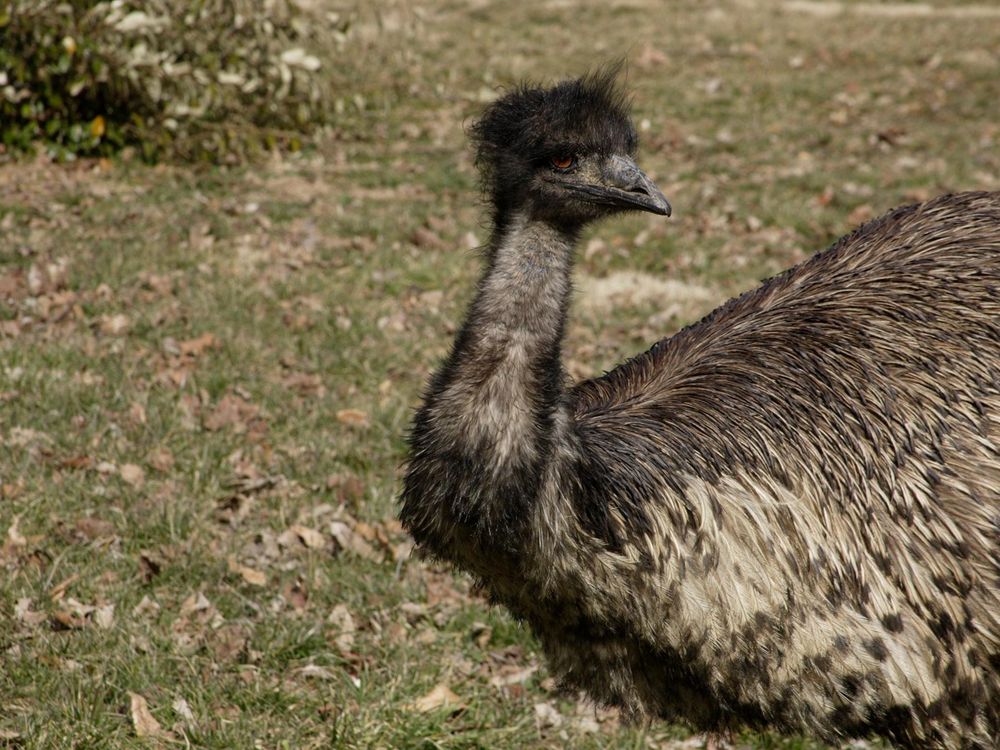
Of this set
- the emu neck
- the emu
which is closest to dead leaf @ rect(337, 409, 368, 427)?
the emu

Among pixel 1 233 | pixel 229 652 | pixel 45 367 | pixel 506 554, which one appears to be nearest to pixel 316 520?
pixel 229 652

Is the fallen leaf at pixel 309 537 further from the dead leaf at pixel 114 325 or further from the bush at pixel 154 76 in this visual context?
the bush at pixel 154 76

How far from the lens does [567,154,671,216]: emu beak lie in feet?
11.7

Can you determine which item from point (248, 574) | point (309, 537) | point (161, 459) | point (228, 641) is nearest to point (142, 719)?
point (228, 641)

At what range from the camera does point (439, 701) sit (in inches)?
187

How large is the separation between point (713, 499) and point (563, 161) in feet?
3.43

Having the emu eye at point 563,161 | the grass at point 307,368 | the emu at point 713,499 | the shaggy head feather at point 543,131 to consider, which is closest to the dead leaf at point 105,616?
the grass at point 307,368

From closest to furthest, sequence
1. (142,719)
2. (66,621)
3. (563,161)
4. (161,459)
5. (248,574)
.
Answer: (563,161)
(142,719)
(66,621)
(248,574)
(161,459)

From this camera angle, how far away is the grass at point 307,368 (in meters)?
4.72

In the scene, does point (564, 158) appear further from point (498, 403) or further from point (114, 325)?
point (114, 325)

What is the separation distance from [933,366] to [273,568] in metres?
2.94

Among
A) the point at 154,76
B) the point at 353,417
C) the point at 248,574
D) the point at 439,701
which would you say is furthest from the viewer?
the point at 154,76

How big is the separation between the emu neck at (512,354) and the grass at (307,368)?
969 mm

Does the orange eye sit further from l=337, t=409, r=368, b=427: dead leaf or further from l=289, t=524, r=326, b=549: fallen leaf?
l=337, t=409, r=368, b=427: dead leaf
